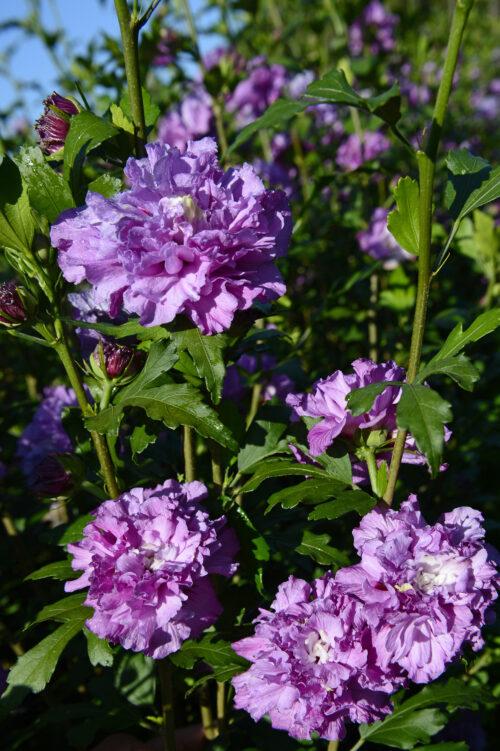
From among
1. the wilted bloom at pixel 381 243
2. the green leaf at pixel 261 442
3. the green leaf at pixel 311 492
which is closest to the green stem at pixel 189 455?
the green leaf at pixel 261 442

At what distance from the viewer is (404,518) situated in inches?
41.4

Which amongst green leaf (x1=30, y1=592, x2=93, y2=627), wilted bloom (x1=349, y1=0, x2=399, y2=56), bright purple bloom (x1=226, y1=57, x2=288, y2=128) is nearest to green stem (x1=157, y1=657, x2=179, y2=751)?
green leaf (x1=30, y1=592, x2=93, y2=627)

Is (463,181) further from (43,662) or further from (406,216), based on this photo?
(43,662)

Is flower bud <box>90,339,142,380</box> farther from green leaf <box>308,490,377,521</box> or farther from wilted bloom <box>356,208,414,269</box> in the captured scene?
wilted bloom <box>356,208,414,269</box>

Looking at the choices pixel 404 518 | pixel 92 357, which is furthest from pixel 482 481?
pixel 92 357

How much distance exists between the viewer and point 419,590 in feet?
3.34

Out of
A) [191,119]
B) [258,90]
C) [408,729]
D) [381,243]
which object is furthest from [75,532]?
[258,90]

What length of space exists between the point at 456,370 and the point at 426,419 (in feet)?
0.34

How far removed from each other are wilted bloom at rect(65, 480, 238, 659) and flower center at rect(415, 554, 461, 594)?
29cm

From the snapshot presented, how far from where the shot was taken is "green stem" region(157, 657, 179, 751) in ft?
4.27

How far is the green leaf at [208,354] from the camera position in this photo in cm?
102

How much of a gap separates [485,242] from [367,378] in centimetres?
121

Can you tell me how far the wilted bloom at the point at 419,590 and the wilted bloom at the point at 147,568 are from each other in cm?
23

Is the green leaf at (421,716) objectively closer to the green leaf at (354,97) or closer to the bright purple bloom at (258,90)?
the green leaf at (354,97)
